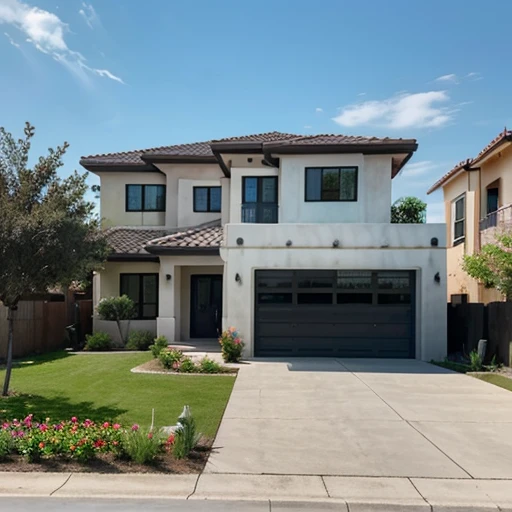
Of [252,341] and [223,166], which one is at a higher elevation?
[223,166]

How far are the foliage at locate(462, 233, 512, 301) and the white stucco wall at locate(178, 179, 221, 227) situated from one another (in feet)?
33.3

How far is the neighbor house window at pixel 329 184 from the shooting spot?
16.4 metres

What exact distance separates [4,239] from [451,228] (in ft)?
66.5

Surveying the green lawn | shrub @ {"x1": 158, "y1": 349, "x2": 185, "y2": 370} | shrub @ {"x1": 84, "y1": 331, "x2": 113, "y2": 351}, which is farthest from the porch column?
shrub @ {"x1": 158, "y1": 349, "x2": 185, "y2": 370}

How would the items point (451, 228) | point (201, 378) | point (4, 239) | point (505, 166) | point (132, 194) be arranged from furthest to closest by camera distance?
point (451, 228) → point (132, 194) → point (505, 166) → point (201, 378) → point (4, 239)

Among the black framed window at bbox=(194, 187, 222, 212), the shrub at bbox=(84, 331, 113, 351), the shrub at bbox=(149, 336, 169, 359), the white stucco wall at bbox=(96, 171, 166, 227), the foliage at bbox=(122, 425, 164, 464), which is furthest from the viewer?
the white stucco wall at bbox=(96, 171, 166, 227)

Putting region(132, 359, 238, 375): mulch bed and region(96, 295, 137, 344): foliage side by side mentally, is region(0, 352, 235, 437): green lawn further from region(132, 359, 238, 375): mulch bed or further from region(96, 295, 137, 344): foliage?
region(96, 295, 137, 344): foliage

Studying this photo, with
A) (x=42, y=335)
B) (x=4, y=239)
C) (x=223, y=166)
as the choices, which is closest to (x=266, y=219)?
(x=223, y=166)

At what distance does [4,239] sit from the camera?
8.34 m

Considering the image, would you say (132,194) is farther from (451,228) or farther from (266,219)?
(451,228)

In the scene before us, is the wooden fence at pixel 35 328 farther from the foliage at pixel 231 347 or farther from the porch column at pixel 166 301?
the foliage at pixel 231 347

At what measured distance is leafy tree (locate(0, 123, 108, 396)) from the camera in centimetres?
849

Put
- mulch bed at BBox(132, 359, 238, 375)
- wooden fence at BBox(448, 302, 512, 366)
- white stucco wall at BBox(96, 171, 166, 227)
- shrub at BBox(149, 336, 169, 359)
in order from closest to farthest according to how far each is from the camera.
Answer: mulch bed at BBox(132, 359, 238, 375) → wooden fence at BBox(448, 302, 512, 366) → shrub at BBox(149, 336, 169, 359) → white stucco wall at BBox(96, 171, 166, 227)

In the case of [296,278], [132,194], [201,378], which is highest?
[132,194]
